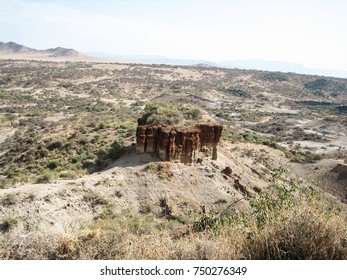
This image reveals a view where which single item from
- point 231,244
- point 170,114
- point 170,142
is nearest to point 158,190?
point 170,142

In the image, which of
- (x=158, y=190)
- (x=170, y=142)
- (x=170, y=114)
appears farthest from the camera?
(x=170, y=114)

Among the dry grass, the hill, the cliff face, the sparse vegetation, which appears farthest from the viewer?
the sparse vegetation

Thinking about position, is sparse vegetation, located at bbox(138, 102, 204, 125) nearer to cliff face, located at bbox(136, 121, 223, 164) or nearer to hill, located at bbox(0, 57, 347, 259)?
hill, located at bbox(0, 57, 347, 259)

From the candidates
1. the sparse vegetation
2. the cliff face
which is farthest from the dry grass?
the sparse vegetation

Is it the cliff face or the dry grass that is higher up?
the dry grass

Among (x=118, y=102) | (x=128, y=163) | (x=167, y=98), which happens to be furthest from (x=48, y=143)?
(x=167, y=98)

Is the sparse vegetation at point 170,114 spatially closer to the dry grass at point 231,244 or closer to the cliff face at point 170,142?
the cliff face at point 170,142

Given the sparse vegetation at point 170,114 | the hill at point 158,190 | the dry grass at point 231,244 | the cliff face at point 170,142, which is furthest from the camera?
the sparse vegetation at point 170,114

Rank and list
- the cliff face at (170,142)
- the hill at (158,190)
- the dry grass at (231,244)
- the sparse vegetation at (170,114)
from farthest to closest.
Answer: the sparse vegetation at (170,114)
the cliff face at (170,142)
the hill at (158,190)
the dry grass at (231,244)

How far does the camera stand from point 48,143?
30188 mm

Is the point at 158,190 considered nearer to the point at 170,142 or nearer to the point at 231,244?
the point at 170,142

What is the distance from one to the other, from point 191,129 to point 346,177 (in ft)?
60.2

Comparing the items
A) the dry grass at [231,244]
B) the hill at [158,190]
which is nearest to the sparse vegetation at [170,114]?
the hill at [158,190]

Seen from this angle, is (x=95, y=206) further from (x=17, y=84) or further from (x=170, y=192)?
(x=17, y=84)
